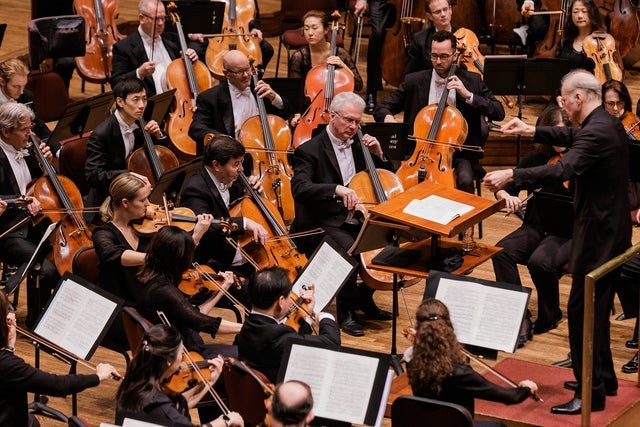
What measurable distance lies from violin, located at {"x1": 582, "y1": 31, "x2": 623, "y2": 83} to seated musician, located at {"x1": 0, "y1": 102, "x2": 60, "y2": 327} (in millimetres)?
3345

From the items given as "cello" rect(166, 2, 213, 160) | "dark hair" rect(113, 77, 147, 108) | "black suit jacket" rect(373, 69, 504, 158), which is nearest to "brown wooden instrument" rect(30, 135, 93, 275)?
"dark hair" rect(113, 77, 147, 108)

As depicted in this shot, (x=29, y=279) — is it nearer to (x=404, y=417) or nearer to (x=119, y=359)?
(x=119, y=359)

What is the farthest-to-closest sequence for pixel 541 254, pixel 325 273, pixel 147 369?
pixel 541 254, pixel 325 273, pixel 147 369

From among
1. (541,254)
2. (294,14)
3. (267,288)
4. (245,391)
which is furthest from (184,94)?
(245,391)

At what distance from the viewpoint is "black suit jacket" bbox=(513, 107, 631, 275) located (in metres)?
4.50

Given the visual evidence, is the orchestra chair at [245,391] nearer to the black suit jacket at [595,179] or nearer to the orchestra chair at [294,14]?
the black suit jacket at [595,179]

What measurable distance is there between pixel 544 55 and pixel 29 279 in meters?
4.01

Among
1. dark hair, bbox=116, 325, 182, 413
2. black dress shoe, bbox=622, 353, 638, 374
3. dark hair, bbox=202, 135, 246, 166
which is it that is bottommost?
black dress shoe, bbox=622, 353, 638, 374

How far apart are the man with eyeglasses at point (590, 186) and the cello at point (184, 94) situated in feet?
8.64

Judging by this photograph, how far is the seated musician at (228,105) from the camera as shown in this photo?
6.62 m

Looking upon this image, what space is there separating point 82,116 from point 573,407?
117 inches

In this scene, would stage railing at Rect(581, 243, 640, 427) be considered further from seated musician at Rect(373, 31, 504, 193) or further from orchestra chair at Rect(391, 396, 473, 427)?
seated musician at Rect(373, 31, 504, 193)

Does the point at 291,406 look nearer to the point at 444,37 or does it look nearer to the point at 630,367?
the point at 630,367

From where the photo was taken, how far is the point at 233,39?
24.6 feet
